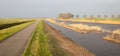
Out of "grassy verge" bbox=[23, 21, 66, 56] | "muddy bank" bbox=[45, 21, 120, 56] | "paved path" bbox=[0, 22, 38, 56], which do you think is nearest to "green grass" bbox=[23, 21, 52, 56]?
"grassy verge" bbox=[23, 21, 66, 56]

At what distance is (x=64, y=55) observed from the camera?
17766 mm

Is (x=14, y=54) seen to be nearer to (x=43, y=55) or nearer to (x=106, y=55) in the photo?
(x=43, y=55)

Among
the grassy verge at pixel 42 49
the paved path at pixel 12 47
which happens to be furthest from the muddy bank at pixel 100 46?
the paved path at pixel 12 47

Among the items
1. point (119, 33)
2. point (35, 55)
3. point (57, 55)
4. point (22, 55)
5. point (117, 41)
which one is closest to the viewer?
point (22, 55)

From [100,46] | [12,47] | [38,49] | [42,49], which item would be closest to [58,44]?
[100,46]

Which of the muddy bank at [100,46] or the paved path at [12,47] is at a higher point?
the paved path at [12,47]

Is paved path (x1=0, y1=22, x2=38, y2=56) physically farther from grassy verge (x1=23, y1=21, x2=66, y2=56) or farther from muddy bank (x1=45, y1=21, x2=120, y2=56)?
muddy bank (x1=45, y1=21, x2=120, y2=56)

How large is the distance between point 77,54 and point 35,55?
521 cm

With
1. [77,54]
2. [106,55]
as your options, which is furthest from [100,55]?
[77,54]

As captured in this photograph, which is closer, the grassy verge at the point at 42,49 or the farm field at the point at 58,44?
the grassy verge at the point at 42,49

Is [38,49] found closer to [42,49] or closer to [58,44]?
[42,49]

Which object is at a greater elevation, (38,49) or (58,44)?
(38,49)

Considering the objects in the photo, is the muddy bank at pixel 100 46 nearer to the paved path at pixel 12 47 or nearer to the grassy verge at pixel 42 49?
the grassy verge at pixel 42 49

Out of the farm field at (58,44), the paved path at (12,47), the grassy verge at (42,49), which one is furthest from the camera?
the farm field at (58,44)
